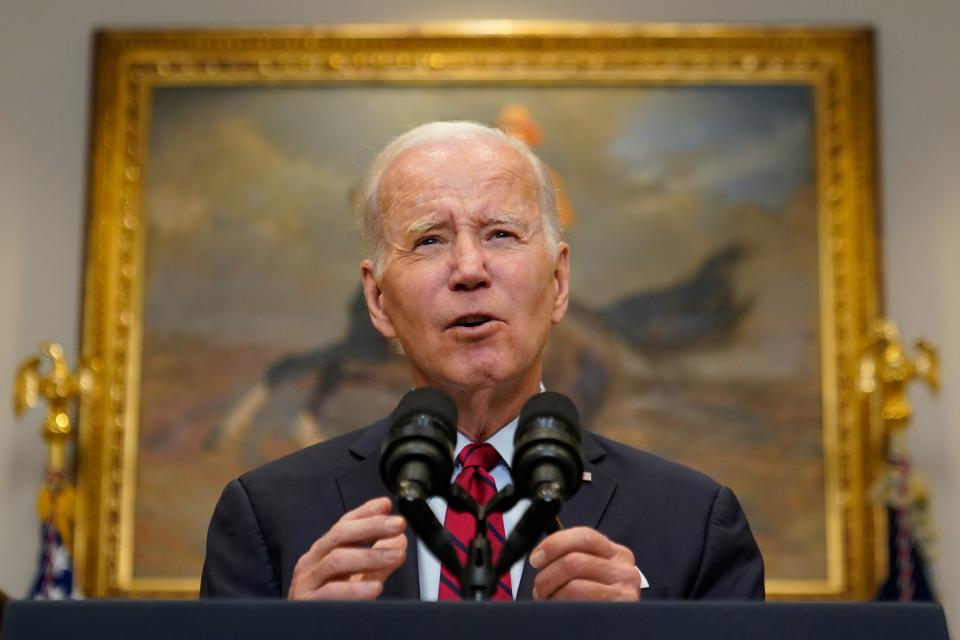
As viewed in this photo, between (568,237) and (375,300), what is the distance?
10.3ft

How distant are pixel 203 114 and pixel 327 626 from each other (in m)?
4.83

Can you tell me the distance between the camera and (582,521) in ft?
8.96

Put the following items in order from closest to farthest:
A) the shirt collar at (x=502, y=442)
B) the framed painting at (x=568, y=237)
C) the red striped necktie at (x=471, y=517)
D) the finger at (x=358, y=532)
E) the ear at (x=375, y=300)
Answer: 1. the finger at (x=358, y=532)
2. the red striped necktie at (x=471, y=517)
3. the shirt collar at (x=502, y=442)
4. the ear at (x=375, y=300)
5. the framed painting at (x=568, y=237)

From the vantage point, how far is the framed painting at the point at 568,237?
5.91 metres

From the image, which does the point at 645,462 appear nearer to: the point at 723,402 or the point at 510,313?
the point at 510,313

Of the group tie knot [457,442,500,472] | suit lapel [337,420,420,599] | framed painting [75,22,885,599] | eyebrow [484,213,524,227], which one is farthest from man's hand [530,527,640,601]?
framed painting [75,22,885,599]

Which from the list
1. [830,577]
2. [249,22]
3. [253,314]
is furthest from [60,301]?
[830,577]

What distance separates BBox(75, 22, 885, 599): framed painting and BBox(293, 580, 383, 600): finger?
3807 millimetres

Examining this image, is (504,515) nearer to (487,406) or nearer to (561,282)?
(487,406)

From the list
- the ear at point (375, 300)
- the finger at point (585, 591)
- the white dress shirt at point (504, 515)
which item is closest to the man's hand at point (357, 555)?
the finger at point (585, 591)

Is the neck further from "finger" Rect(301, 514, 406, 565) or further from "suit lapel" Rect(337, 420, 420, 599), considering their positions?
"finger" Rect(301, 514, 406, 565)

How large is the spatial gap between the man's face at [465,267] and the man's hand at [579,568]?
26.9 inches

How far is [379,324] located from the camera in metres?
2.92

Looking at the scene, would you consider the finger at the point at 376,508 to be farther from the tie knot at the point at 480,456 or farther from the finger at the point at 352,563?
the tie knot at the point at 480,456
